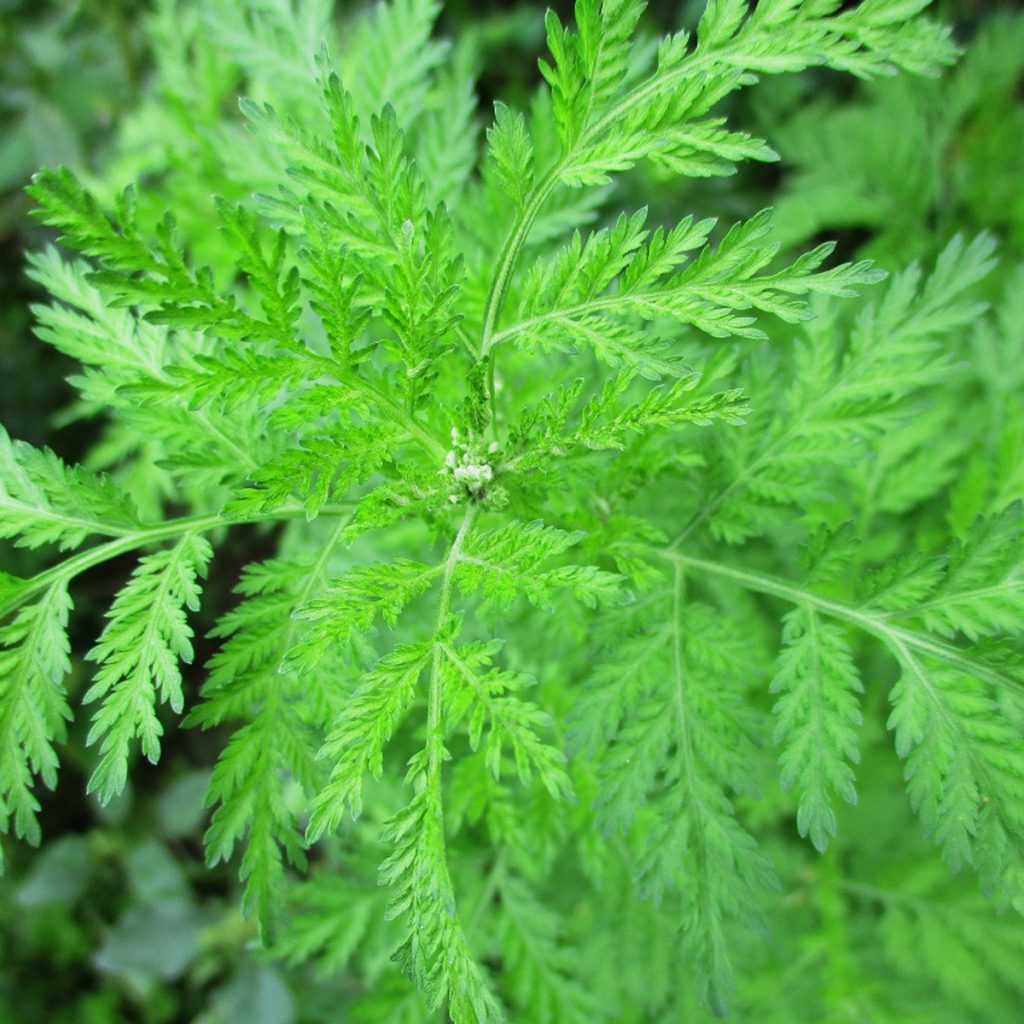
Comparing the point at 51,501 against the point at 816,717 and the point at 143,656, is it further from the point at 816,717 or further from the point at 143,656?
the point at 816,717

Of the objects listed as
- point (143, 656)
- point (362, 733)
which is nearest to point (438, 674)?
point (362, 733)

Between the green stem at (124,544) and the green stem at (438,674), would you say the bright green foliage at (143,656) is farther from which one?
the green stem at (438,674)

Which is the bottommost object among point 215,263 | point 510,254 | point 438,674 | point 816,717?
point 816,717

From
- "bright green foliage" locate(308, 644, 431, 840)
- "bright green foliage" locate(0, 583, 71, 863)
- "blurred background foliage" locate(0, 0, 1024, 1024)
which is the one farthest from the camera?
"blurred background foliage" locate(0, 0, 1024, 1024)

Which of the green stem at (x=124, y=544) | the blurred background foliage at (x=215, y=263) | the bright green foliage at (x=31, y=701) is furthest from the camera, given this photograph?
the blurred background foliage at (x=215, y=263)

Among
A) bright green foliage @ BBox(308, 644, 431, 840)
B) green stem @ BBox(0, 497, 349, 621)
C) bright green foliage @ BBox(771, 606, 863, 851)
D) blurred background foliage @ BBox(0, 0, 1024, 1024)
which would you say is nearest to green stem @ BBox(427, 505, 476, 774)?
bright green foliage @ BBox(308, 644, 431, 840)

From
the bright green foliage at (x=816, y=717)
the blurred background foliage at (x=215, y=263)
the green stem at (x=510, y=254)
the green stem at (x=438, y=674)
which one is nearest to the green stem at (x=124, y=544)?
the green stem at (x=438, y=674)

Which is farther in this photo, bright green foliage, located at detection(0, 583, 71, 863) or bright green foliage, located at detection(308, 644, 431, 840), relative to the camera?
bright green foliage, located at detection(0, 583, 71, 863)

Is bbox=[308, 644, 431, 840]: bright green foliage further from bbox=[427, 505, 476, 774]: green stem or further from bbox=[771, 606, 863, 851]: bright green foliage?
bbox=[771, 606, 863, 851]: bright green foliage
